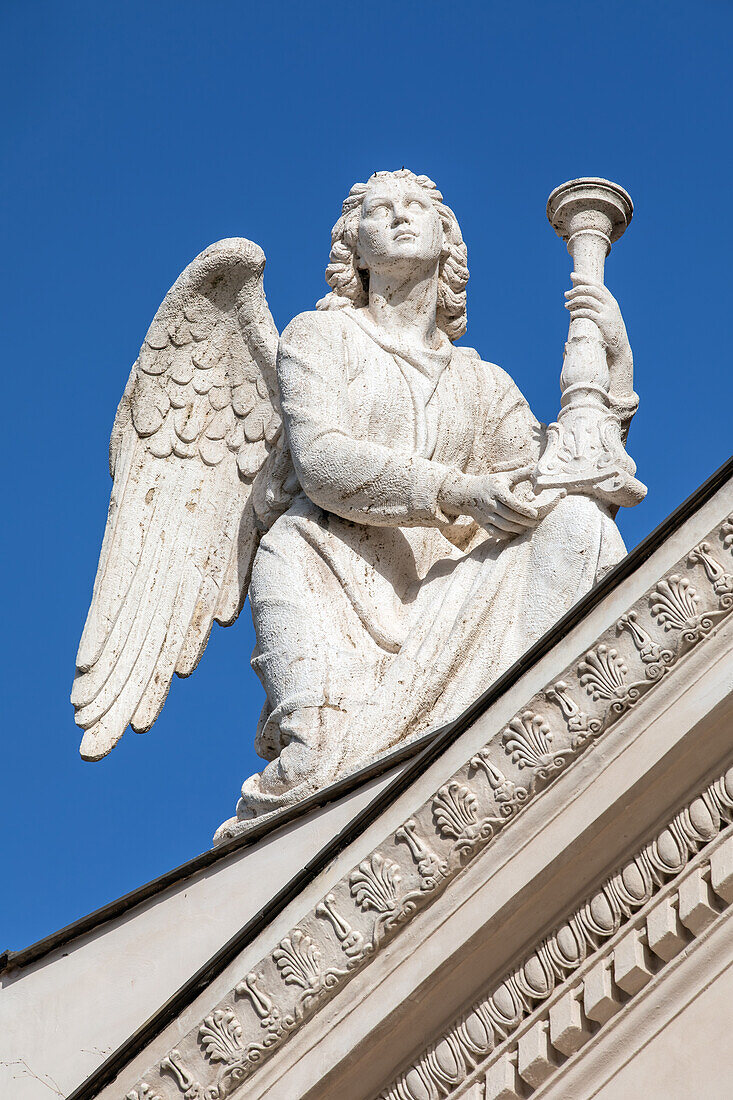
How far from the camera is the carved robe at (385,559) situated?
693 centimetres

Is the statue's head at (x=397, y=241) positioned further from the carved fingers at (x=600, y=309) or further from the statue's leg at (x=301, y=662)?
the statue's leg at (x=301, y=662)

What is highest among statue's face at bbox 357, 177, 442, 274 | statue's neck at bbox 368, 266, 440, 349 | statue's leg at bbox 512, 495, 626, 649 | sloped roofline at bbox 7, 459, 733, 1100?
statue's face at bbox 357, 177, 442, 274

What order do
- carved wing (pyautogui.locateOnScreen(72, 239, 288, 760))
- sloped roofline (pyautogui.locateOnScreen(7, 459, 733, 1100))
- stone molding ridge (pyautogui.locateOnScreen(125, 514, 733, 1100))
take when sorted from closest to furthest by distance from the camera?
1. stone molding ridge (pyautogui.locateOnScreen(125, 514, 733, 1100))
2. sloped roofline (pyautogui.locateOnScreen(7, 459, 733, 1100))
3. carved wing (pyautogui.locateOnScreen(72, 239, 288, 760))

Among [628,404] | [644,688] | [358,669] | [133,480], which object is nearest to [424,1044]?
[644,688]

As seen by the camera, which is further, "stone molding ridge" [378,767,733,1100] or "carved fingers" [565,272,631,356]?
"carved fingers" [565,272,631,356]

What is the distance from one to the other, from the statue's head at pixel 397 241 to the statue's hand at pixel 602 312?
631mm

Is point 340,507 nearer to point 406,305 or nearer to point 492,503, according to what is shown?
point 492,503

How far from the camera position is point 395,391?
7.72 m

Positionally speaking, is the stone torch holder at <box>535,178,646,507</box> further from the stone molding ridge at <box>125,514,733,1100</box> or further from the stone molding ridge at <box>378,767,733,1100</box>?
the stone molding ridge at <box>378,767,733,1100</box>

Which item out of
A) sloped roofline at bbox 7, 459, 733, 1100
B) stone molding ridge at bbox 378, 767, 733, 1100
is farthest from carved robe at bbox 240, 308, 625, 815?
stone molding ridge at bbox 378, 767, 733, 1100

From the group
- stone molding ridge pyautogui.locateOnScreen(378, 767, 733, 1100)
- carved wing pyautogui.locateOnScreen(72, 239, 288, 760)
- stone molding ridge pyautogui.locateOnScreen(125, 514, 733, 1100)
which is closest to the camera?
stone molding ridge pyautogui.locateOnScreen(378, 767, 733, 1100)

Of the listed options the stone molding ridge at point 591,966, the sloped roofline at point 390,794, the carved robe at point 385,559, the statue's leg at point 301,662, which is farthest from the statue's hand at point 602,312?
the stone molding ridge at point 591,966

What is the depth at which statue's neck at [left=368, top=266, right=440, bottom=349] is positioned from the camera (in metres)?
7.98

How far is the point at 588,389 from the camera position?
24.3 ft
